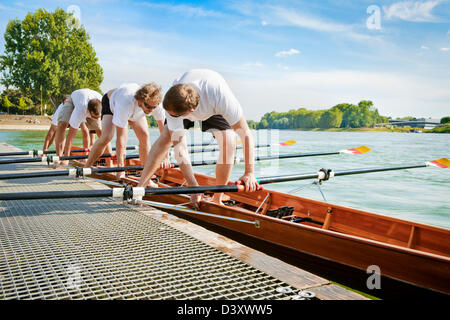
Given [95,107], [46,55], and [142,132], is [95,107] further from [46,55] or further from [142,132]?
[46,55]

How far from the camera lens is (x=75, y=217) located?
409cm

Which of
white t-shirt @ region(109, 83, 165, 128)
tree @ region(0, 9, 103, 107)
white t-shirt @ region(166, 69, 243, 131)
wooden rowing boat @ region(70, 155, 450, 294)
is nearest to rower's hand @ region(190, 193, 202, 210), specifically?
wooden rowing boat @ region(70, 155, 450, 294)

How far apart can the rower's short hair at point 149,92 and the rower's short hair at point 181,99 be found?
1.56 m

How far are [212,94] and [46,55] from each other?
5559 centimetres

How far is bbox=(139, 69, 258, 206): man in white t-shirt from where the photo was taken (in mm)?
3480

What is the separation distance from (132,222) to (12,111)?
69990 mm

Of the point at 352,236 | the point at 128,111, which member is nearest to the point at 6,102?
the point at 128,111

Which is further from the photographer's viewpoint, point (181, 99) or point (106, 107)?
point (106, 107)

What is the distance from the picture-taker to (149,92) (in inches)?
194

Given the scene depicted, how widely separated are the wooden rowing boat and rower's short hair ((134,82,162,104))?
1711mm

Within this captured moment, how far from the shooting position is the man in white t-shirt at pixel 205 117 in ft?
11.4

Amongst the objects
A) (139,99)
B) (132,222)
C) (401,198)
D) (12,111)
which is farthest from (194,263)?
(12,111)

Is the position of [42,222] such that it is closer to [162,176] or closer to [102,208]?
[102,208]

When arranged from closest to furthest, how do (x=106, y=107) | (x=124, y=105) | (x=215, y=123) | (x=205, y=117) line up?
(x=205, y=117), (x=215, y=123), (x=124, y=105), (x=106, y=107)
